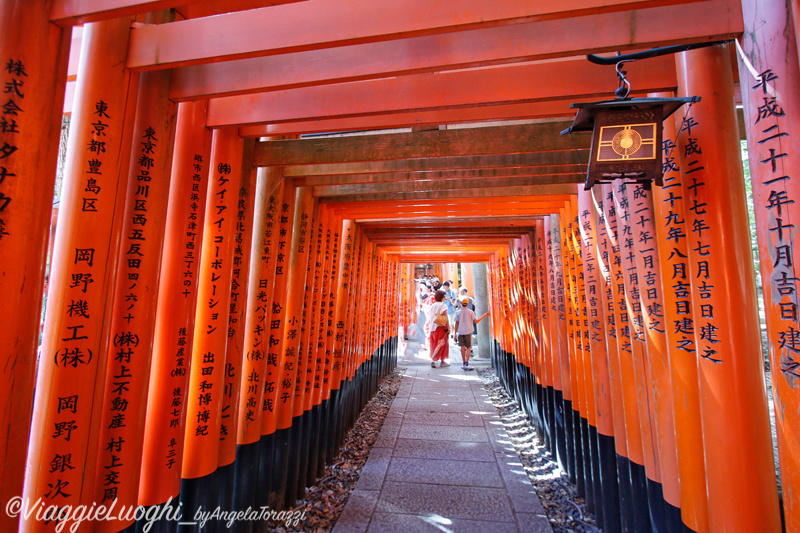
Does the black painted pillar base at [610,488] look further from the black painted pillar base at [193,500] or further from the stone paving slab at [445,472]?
the black painted pillar base at [193,500]

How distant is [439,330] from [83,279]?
10.6m

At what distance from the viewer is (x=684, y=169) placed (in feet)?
7.22

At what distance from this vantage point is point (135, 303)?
229cm

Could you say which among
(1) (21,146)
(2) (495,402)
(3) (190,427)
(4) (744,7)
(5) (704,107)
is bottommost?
(2) (495,402)

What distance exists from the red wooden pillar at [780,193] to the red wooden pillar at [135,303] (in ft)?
10.5

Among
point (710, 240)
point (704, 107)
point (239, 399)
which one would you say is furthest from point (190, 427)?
point (704, 107)

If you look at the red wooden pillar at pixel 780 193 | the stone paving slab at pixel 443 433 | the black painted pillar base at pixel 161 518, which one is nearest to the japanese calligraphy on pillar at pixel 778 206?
the red wooden pillar at pixel 780 193

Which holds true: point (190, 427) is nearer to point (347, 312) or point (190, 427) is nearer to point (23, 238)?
point (23, 238)

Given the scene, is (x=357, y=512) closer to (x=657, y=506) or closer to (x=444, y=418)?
(x=657, y=506)

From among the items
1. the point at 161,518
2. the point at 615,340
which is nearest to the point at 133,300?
the point at 161,518

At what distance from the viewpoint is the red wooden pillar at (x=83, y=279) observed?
1938 mm

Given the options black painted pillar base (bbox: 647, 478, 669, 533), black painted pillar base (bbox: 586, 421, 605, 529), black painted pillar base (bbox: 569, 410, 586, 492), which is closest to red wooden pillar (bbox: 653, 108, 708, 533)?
black painted pillar base (bbox: 647, 478, 669, 533)

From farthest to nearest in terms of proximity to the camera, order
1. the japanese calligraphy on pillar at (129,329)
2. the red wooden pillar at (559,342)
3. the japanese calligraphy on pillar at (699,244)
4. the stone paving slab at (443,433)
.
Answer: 1. the stone paving slab at (443,433)
2. the red wooden pillar at (559,342)
3. the japanese calligraphy on pillar at (129,329)
4. the japanese calligraphy on pillar at (699,244)

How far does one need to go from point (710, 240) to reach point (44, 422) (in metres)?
3.55
